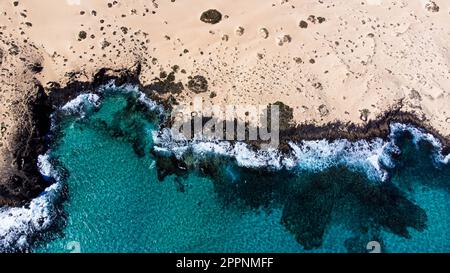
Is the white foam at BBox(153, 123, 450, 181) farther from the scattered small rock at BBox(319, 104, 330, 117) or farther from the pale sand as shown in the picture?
the pale sand

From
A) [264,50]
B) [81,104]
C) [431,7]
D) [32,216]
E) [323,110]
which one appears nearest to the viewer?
[32,216]

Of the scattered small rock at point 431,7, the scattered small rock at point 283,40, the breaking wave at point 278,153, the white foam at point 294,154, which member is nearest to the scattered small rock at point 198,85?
the breaking wave at point 278,153

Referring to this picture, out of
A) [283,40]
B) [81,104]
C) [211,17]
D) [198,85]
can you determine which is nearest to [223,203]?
[198,85]

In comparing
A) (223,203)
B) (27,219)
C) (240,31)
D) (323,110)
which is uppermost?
(240,31)

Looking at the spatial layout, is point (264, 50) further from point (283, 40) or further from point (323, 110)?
point (323, 110)

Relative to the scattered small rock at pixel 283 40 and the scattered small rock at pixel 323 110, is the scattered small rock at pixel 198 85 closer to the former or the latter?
the scattered small rock at pixel 283 40
